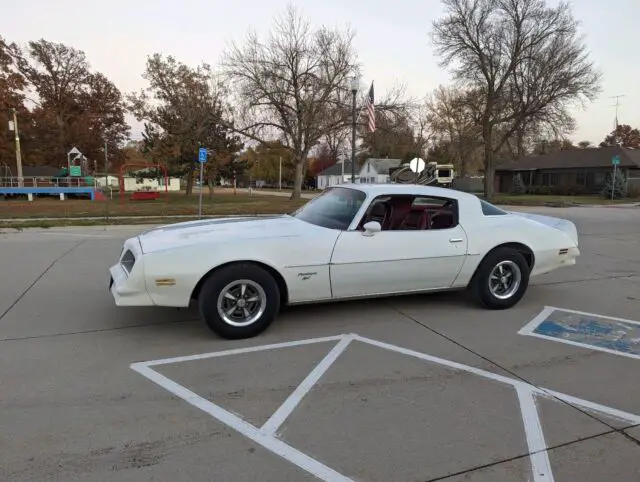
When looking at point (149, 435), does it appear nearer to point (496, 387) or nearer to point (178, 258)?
point (178, 258)

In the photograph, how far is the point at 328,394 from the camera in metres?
3.40

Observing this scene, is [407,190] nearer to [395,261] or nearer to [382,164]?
[395,261]

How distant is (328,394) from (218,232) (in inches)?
80.2

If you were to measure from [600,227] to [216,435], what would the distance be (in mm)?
16532

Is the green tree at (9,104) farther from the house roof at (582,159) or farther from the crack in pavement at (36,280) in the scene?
the house roof at (582,159)

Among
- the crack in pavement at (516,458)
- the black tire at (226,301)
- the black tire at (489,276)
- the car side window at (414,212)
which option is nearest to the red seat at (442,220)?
the car side window at (414,212)

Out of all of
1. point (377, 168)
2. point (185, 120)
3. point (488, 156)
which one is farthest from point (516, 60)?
point (377, 168)

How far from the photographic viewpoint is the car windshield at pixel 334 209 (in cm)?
497

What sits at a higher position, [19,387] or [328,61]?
[328,61]

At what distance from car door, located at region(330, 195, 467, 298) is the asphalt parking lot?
0.40 m

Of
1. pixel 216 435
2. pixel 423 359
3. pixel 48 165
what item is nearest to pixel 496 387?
pixel 423 359

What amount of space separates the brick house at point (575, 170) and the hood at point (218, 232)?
41672 millimetres

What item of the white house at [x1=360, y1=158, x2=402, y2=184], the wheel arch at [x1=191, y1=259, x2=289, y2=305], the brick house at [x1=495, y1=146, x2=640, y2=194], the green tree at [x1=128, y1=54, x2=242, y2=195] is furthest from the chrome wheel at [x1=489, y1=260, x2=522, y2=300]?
the white house at [x1=360, y1=158, x2=402, y2=184]

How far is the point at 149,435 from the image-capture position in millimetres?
2859
